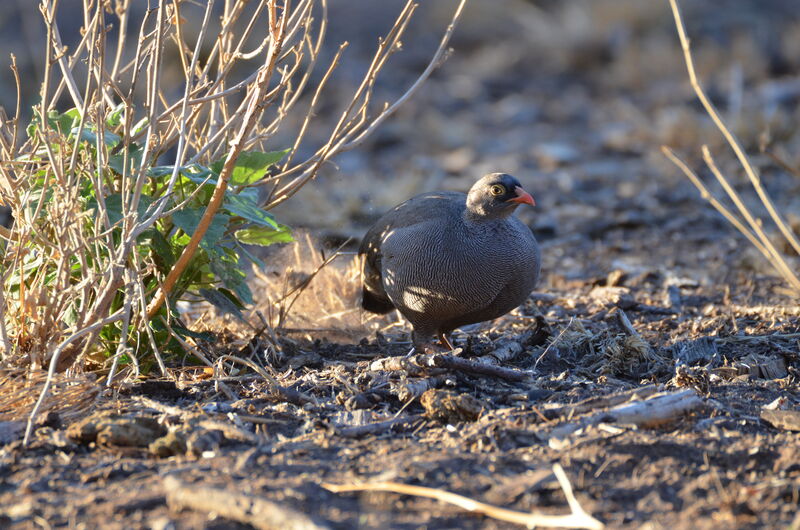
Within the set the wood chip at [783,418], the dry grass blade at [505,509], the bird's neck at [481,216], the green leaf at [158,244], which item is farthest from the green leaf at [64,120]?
the wood chip at [783,418]

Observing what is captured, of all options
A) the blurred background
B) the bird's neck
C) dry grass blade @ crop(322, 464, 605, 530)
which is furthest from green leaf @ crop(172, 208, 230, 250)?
the blurred background

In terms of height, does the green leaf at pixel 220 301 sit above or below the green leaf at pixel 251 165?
below

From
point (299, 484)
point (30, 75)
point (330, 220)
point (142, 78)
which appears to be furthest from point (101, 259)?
point (30, 75)

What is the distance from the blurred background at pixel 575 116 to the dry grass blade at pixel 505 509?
3.37 m

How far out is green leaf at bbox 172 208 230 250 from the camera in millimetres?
3844

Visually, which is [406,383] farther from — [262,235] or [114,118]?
[114,118]

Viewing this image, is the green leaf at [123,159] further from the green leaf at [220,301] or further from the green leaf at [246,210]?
the green leaf at [220,301]

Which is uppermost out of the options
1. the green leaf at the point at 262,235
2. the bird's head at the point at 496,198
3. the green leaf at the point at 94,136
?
the green leaf at the point at 94,136

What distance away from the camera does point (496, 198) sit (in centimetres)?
464

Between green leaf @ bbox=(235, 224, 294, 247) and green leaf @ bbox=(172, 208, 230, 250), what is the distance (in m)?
0.37

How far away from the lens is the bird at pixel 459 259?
449 centimetres

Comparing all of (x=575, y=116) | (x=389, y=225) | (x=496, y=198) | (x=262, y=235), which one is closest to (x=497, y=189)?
(x=496, y=198)

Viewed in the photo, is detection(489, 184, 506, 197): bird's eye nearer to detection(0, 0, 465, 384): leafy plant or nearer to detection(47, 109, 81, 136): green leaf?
detection(0, 0, 465, 384): leafy plant

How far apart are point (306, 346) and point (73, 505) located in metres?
2.16
